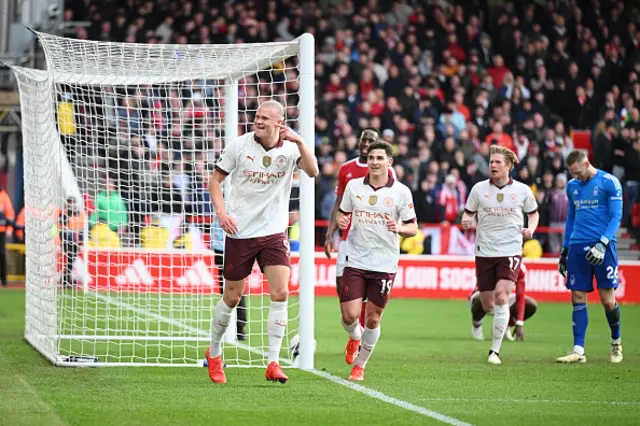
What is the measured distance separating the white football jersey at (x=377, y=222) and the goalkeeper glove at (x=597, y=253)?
2.74 meters

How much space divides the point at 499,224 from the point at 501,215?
0.32 ft

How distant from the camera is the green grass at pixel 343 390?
287 inches

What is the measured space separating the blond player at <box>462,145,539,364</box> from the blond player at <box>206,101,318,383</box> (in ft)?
10.3

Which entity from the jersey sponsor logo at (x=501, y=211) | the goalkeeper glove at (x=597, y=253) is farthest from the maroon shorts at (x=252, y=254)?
the goalkeeper glove at (x=597, y=253)

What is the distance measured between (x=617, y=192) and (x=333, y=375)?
3.88 meters

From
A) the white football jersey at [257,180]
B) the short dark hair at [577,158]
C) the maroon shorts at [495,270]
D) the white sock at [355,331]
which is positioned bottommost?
the white sock at [355,331]

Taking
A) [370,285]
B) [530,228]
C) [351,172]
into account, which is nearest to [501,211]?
[530,228]

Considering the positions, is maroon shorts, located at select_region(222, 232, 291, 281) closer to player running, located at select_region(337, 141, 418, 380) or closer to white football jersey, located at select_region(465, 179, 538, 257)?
player running, located at select_region(337, 141, 418, 380)

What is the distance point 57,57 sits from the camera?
10.5 metres

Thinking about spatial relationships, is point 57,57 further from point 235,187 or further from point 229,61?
point 235,187

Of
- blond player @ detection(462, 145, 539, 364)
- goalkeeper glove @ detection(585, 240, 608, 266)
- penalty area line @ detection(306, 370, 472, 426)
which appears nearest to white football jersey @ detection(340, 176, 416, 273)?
penalty area line @ detection(306, 370, 472, 426)

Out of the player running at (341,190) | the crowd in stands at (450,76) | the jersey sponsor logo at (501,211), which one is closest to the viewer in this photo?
the player running at (341,190)

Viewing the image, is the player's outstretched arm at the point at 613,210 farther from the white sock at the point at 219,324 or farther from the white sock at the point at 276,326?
the white sock at the point at 219,324

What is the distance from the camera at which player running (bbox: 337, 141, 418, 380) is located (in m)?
9.59
